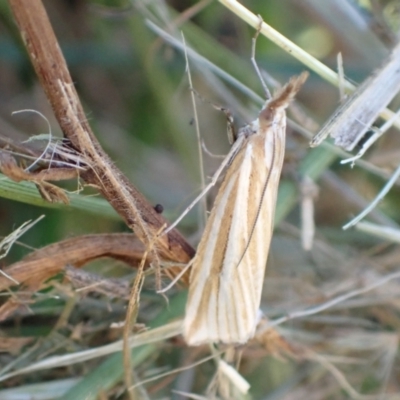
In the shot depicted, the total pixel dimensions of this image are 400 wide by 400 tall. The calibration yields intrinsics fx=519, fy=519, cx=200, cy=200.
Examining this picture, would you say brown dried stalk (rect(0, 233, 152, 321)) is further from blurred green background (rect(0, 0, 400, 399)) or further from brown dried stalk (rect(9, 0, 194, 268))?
A: blurred green background (rect(0, 0, 400, 399))

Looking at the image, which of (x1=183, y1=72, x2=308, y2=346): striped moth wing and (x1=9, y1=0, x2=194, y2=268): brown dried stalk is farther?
(x1=183, y1=72, x2=308, y2=346): striped moth wing

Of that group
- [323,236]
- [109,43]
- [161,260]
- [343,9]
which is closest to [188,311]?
[161,260]

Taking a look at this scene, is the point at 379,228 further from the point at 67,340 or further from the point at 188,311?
the point at 67,340

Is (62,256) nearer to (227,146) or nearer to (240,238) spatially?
(240,238)

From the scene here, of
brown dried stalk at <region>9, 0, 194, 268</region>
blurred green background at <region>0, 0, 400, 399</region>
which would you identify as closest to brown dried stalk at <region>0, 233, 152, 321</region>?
brown dried stalk at <region>9, 0, 194, 268</region>

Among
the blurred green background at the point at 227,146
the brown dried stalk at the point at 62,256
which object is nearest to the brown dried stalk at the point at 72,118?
the brown dried stalk at the point at 62,256

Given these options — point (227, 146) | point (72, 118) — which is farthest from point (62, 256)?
point (227, 146)

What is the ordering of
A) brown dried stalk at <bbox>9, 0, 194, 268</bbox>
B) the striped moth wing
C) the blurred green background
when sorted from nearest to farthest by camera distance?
1. brown dried stalk at <bbox>9, 0, 194, 268</bbox>
2. the striped moth wing
3. the blurred green background
